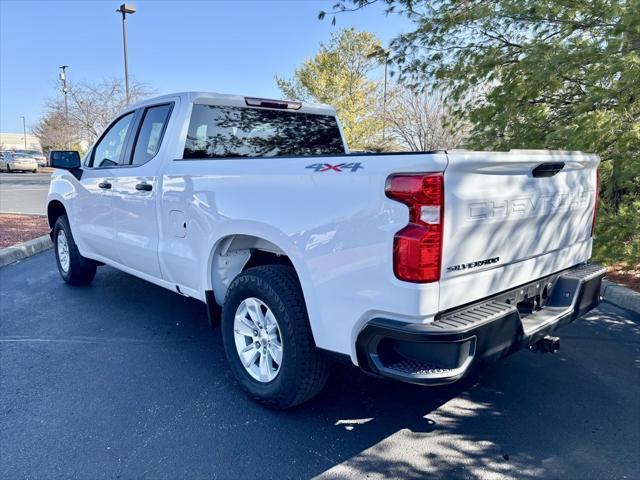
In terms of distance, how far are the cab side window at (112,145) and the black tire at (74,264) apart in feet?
3.20

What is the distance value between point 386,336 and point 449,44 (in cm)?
551

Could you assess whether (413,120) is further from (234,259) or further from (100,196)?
(234,259)

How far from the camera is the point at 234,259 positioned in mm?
3537

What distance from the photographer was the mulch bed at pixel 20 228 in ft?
26.9

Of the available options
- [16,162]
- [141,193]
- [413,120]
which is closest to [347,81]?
[413,120]

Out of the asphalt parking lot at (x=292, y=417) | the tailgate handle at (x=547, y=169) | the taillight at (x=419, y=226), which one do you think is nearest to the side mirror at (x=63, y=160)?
the asphalt parking lot at (x=292, y=417)

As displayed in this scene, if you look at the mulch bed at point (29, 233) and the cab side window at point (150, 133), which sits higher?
the cab side window at point (150, 133)

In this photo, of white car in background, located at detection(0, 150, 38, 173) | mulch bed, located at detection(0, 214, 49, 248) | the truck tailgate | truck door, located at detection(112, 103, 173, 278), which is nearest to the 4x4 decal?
the truck tailgate

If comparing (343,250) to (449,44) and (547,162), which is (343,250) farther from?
(449,44)

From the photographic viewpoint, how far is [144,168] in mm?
4012

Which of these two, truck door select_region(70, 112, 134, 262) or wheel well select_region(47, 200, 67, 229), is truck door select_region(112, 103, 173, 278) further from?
wheel well select_region(47, 200, 67, 229)

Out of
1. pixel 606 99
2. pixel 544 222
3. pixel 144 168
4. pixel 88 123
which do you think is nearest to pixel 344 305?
pixel 544 222

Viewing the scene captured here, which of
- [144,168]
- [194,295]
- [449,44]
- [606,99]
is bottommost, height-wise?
[194,295]

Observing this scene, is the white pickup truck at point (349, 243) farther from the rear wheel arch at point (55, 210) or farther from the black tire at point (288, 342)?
the rear wheel arch at point (55, 210)
